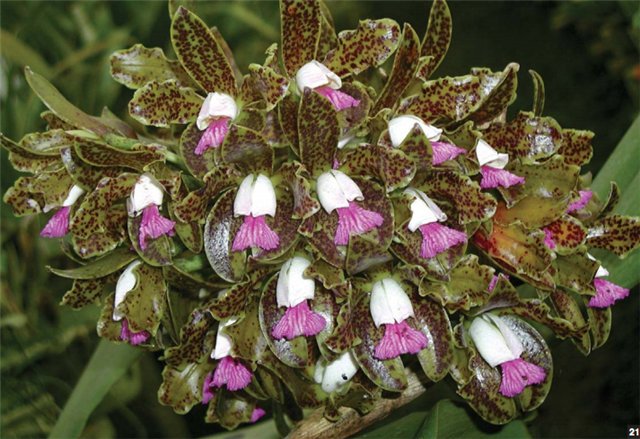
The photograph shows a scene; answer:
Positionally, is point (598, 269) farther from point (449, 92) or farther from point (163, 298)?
point (163, 298)

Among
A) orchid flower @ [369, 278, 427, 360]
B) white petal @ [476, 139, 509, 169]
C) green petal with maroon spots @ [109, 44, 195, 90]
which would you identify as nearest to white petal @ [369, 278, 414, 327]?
orchid flower @ [369, 278, 427, 360]

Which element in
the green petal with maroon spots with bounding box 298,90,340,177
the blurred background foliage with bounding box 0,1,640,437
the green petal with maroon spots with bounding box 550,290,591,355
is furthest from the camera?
the blurred background foliage with bounding box 0,1,640,437

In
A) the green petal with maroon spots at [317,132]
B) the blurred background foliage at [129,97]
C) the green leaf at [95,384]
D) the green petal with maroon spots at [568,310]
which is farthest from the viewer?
the blurred background foliage at [129,97]

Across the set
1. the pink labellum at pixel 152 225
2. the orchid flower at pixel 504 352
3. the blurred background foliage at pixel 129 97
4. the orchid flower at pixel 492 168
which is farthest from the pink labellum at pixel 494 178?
the blurred background foliage at pixel 129 97

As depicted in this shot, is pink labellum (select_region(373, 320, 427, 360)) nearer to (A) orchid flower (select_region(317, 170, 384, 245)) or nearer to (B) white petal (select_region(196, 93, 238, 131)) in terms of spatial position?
(A) orchid flower (select_region(317, 170, 384, 245))

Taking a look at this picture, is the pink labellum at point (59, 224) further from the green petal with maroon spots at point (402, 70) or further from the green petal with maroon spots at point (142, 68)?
the green petal with maroon spots at point (402, 70)

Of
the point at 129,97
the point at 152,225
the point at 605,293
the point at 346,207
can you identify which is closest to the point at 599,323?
the point at 605,293
